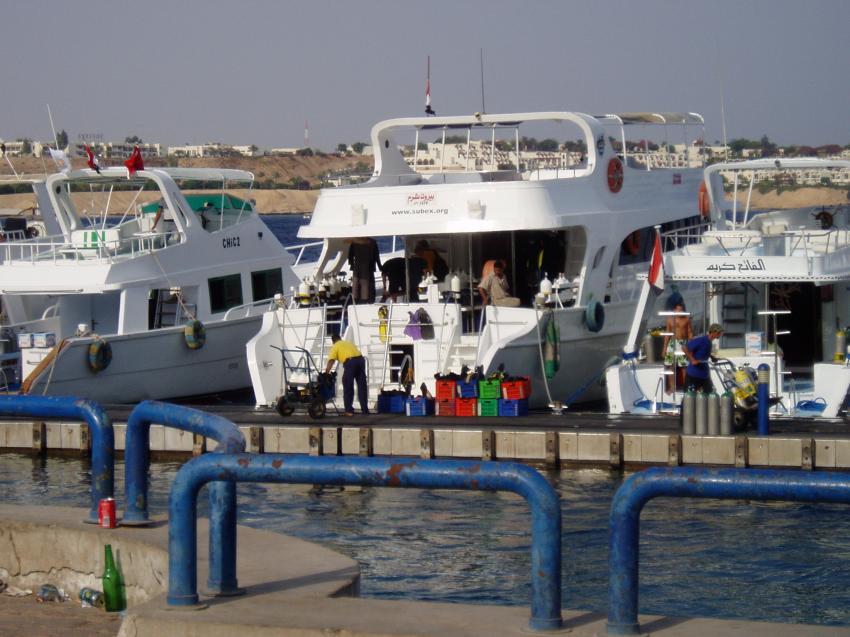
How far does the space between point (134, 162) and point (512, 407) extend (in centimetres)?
961

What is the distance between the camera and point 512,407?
1845 cm

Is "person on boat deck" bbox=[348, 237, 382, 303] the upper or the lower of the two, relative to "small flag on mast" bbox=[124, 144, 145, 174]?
lower

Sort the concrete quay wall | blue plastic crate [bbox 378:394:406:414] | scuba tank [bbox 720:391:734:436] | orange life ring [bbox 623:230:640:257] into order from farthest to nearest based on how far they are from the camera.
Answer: orange life ring [bbox 623:230:640:257] → blue plastic crate [bbox 378:394:406:414] → scuba tank [bbox 720:391:734:436] → the concrete quay wall

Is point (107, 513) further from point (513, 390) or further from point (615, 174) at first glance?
point (615, 174)

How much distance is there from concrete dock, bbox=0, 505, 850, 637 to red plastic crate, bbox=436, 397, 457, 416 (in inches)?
426

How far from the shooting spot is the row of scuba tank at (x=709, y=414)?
53.7ft

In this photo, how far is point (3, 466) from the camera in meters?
18.6

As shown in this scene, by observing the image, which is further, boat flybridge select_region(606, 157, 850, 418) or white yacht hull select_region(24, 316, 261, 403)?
white yacht hull select_region(24, 316, 261, 403)

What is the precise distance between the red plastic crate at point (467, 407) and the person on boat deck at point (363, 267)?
3346 mm

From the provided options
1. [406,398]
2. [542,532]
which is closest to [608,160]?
[406,398]

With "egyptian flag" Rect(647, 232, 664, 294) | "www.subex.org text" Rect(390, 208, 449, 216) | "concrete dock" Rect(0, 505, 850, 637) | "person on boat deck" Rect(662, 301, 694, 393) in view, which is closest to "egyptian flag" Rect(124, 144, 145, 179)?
"www.subex.org text" Rect(390, 208, 449, 216)

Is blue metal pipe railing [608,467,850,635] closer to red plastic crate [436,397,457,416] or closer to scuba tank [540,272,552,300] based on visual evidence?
red plastic crate [436,397,457,416]

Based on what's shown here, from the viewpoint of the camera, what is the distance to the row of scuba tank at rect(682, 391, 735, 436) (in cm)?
1638

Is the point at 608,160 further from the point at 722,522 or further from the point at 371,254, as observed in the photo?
the point at 722,522
